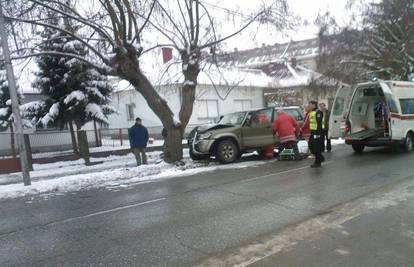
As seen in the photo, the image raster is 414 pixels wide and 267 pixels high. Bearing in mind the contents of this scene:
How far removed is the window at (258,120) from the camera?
14297 mm

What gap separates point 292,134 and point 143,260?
8923 millimetres

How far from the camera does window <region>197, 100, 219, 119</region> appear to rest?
98.2 ft

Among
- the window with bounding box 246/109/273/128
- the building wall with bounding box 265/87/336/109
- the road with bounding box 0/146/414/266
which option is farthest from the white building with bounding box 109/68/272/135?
the road with bounding box 0/146/414/266

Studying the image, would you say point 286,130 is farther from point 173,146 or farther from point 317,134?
point 173,146

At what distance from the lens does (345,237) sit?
5504 millimetres

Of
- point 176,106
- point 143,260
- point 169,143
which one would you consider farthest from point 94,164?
point 143,260

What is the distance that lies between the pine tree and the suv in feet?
23.2

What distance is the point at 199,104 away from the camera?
97.7 feet

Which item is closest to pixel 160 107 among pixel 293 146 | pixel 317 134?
pixel 293 146

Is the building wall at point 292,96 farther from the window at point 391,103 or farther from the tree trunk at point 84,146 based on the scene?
the window at point 391,103

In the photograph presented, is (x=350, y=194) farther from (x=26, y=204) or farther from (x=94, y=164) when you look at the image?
(x=94, y=164)

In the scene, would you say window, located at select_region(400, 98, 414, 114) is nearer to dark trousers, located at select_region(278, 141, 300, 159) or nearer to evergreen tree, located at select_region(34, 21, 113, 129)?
dark trousers, located at select_region(278, 141, 300, 159)

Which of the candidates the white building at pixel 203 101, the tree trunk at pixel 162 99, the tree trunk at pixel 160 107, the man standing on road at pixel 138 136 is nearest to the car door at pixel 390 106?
the tree trunk at pixel 162 99

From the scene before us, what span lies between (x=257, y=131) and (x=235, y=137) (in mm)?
841
